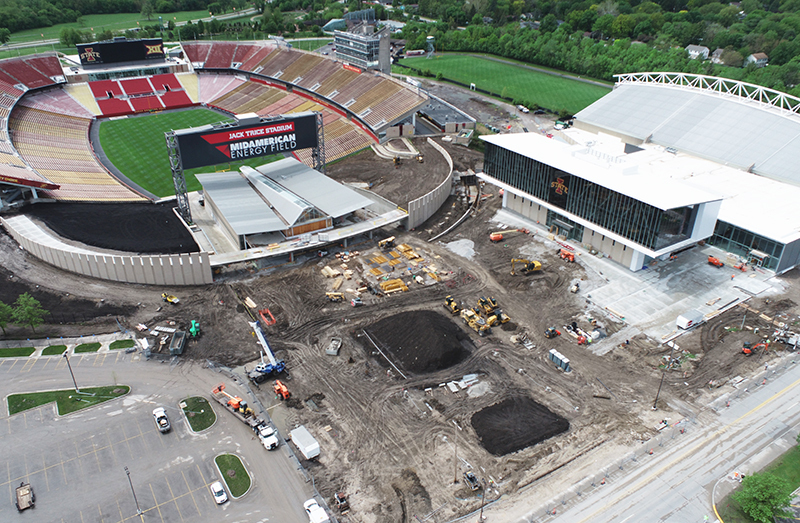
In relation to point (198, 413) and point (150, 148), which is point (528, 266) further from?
point (150, 148)

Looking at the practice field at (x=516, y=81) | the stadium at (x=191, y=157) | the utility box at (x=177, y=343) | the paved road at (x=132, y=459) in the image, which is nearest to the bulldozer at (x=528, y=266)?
the stadium at (x=191, y=157)

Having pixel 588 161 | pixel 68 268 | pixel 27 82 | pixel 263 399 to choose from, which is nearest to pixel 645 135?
pixel 588 161

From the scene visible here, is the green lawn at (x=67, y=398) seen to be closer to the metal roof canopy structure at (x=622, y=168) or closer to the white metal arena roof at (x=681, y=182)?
the metal roof canopy structure at (x=622, y=168)

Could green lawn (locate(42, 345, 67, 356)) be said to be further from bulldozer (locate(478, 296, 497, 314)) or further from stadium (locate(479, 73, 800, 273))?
stadium (locate(479, 73, 800, 273))

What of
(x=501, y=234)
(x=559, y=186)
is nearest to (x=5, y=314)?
(x=501, y=234)

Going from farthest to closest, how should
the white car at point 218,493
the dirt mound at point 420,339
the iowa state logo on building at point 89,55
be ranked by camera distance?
the iowa state logo on building at point 89,55 → the dirt mound at point 420,339 → the white car at point 218,493

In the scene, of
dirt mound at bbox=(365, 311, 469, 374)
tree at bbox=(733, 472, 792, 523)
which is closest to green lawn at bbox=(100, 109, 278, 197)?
dirt mound at bbox=(365, 311, 469, 374)
